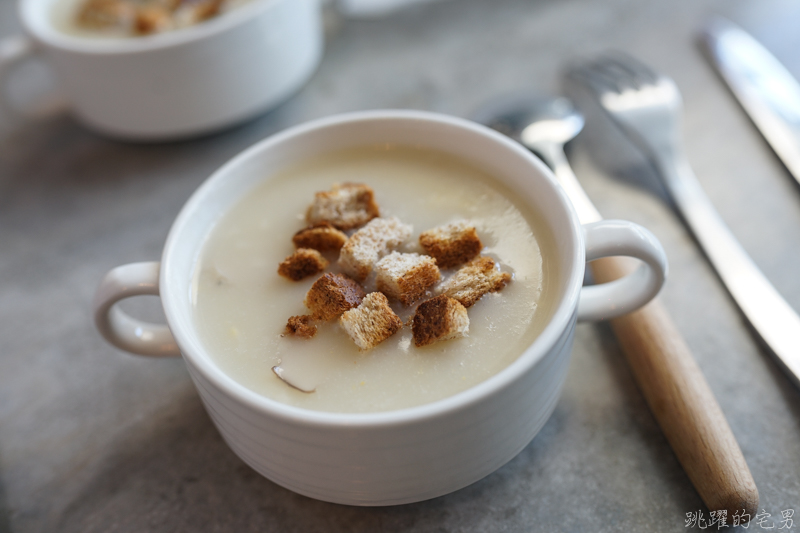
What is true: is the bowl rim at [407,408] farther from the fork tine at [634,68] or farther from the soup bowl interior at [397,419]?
the fork tine at [634,68]

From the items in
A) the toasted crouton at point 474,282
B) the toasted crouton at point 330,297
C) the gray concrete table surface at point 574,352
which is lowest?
the gray concrete table surface at point 574,352

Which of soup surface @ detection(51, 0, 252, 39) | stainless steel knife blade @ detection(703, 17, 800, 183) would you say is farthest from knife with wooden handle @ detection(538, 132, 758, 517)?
soup surface @ detection(51, 0, 252, 39)

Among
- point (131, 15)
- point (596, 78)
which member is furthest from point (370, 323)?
point (131, 15)

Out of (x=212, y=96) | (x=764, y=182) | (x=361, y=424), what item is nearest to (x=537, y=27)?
(x=764, y=182)

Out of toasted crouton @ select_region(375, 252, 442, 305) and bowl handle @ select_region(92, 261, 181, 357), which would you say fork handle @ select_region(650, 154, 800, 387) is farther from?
bowl handle @ select_region(92, 261, 181, 357)

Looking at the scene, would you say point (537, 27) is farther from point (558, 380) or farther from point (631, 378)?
point (558, 380)

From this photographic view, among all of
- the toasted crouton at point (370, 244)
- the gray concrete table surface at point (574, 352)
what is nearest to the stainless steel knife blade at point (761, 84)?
the gray concrete table surface at point (574, 352)
